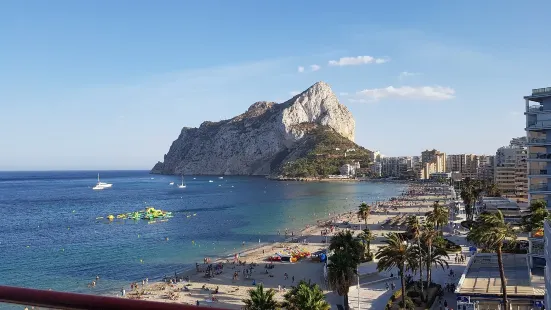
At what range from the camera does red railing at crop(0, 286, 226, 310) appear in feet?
7.42

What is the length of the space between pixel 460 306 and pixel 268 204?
8476cm

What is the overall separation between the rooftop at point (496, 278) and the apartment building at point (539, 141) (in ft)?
18.7

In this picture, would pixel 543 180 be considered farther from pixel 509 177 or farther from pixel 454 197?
pixel 509 177

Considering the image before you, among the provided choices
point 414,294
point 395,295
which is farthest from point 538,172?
point 395,295

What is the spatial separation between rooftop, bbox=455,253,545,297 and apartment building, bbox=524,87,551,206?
5.70m

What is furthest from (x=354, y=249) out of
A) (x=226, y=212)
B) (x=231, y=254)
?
(x=226, y=212)

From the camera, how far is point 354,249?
30.9m

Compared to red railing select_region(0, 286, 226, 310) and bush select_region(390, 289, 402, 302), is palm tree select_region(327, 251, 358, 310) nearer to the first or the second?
bush select_region(390, 289, 402, 302)

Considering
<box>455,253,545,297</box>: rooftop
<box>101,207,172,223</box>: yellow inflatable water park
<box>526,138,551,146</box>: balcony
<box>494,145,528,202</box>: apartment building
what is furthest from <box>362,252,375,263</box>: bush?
<box>494,145,528,202</box>: apartment building

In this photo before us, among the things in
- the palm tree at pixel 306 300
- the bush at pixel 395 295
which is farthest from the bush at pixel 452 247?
the palm tree at pixel 306 300

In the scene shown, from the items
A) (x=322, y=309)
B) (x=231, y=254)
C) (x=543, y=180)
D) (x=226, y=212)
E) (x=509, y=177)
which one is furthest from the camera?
(x=509, y=177)

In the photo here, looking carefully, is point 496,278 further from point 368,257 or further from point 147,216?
point 147,216

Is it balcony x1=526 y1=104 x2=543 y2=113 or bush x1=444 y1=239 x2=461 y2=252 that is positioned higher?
balcony x1=526 y1=104 x2=543 y2=113

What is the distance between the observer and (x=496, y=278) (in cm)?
2770
